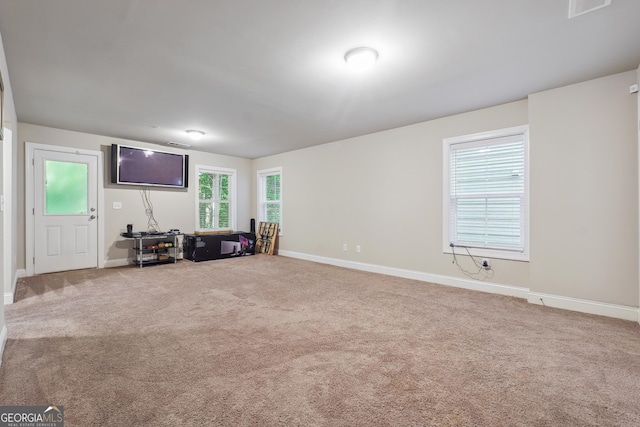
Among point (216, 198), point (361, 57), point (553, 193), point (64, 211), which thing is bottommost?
point (64, 211)

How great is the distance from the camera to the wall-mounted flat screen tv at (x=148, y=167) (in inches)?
212

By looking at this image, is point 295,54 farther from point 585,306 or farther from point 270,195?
point 270,195

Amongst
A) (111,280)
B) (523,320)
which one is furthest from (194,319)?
(523,320)

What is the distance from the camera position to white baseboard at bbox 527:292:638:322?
288 cm

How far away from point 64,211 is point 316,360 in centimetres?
522

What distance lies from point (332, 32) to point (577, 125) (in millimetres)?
2810

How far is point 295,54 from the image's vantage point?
2555 millimetres

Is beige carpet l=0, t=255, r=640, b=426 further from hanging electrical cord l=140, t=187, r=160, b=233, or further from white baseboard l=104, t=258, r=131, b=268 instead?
hanging electrical cord l=140, t=187, r=160, b=233

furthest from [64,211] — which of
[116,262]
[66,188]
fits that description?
[116,262]

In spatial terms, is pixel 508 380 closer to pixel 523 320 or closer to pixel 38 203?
pixel 523 320

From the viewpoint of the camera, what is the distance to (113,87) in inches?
128

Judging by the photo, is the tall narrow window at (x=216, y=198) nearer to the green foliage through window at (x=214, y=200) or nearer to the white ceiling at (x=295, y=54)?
the green foliage through window at (x=214, y=200)

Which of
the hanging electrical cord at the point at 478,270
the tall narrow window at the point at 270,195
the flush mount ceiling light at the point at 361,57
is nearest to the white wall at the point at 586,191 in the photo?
the hanging electrical cord at the point at 478,270

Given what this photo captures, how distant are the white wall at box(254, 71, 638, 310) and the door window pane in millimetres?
4895
